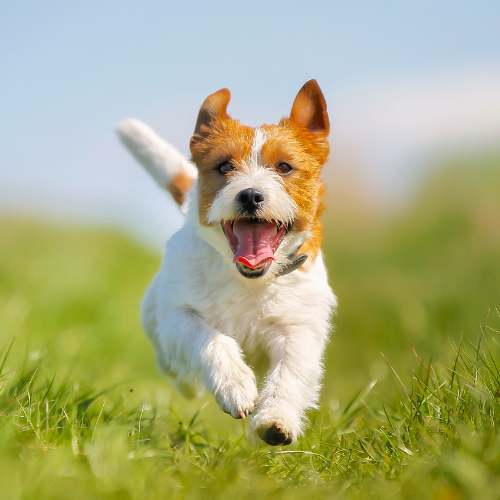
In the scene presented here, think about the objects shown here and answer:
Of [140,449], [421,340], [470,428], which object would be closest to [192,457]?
[140,449]

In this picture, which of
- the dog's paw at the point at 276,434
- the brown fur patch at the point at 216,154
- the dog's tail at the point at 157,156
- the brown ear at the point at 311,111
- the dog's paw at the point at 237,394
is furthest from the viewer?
the dog's tail at the point at 157,156

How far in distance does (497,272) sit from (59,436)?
22.3ft

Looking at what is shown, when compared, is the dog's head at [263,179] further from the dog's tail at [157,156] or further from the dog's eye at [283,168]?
the dog's tail at [157,156]

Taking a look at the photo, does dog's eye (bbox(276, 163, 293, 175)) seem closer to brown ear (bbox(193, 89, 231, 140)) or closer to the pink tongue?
the pink tongue

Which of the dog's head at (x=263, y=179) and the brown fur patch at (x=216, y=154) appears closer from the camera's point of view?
the dog's head at (x=263, y=179)

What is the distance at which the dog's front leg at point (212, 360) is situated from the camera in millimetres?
3059

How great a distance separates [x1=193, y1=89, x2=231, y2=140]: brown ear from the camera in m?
3.76

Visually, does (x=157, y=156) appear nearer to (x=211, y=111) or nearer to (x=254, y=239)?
(x=211, y=111)

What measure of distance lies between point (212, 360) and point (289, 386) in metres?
0.45

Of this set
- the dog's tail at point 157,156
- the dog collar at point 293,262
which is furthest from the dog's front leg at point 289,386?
the dog's tail at point 157,156

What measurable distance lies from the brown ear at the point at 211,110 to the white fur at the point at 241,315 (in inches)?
15.9

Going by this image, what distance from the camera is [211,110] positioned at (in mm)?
3781

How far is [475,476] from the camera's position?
6.89ft

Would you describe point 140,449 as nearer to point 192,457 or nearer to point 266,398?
point 192,457
